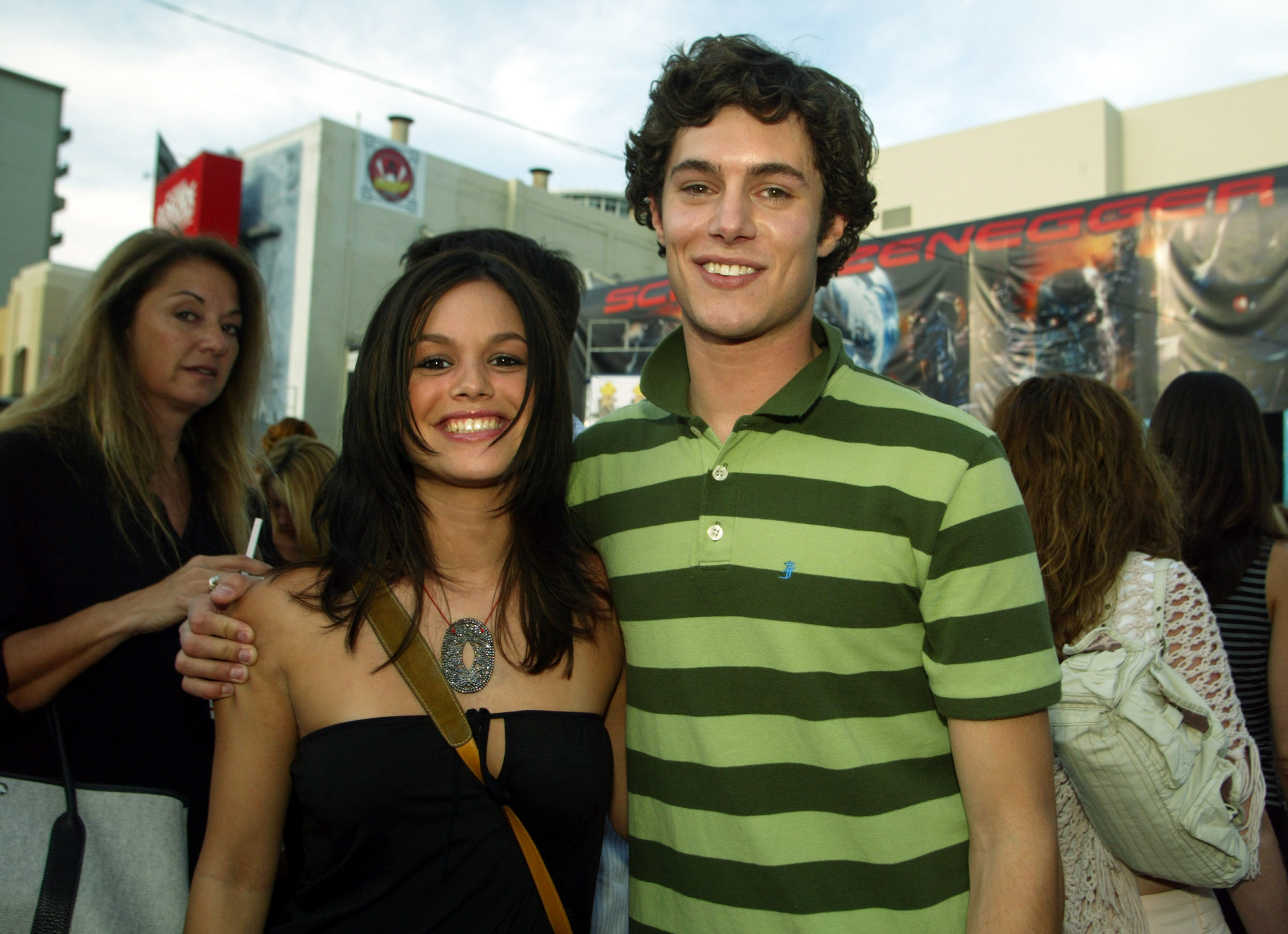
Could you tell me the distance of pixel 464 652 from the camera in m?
1.89

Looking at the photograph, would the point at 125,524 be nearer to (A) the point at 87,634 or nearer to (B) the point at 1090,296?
(A) the point at 87,634

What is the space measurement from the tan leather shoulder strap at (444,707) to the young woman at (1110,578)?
1339 mm

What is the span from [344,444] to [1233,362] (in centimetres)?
732

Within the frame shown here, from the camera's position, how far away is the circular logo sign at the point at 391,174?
2234 cm

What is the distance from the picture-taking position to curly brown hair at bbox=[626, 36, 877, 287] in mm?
1903

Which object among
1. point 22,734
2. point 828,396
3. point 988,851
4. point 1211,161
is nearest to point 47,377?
point 22,734

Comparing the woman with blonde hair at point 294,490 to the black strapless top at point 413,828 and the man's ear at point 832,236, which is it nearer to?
the black strapless top at point 413,828

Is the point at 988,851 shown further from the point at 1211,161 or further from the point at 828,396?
the point at 1211,161

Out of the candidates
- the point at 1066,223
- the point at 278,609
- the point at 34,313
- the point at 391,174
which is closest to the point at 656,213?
the point at 278,609

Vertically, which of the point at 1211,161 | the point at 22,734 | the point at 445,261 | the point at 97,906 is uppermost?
the point at 1211,161

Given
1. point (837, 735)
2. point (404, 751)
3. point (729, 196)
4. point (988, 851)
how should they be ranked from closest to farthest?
1. point (988, 851)
2. point (837, 735)
3. point (404, 751)
4. point (729, 196)

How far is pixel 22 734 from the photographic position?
7.00 ft

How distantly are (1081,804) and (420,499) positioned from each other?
1758mm

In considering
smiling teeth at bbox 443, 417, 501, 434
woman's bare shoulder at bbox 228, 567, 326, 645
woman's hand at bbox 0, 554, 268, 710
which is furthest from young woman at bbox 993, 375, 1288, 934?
woman's hand at bbox 0, 554, 268, 710
